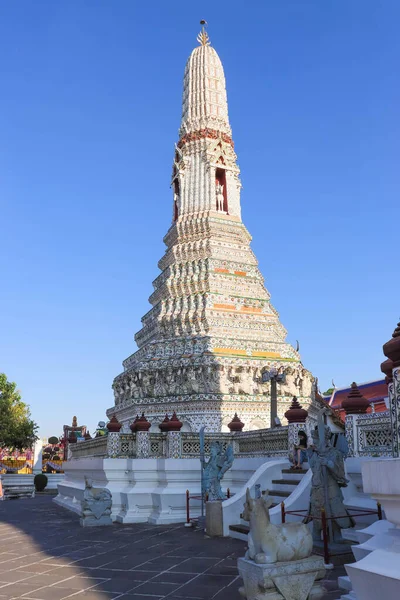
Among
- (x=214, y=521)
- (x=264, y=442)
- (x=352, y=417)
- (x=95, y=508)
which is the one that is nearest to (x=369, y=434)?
(x=352, y=417)

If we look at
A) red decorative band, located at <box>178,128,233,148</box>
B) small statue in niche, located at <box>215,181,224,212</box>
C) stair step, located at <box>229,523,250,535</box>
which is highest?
red decorative band, located at <box>178,128,233,148</box>

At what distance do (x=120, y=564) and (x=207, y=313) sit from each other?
58.6 feet

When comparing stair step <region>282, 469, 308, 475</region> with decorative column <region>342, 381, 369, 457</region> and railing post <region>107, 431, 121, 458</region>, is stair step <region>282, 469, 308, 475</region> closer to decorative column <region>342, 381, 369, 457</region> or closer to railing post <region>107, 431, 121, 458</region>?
decorative column <region>342, 381, 369, 457</region>

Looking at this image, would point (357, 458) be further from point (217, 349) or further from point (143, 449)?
point (217, 349)

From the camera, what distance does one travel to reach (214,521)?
1148cm

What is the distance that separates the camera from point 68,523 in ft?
50.9

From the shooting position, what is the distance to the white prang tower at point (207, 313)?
24.7 m

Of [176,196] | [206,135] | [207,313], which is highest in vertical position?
[206,135]

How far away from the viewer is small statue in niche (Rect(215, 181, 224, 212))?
31109 millimetres

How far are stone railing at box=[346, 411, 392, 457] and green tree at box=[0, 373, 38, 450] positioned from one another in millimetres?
30232

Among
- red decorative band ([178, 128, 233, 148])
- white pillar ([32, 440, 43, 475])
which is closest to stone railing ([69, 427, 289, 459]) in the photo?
red decorative band ([178, 128, 233, 148])

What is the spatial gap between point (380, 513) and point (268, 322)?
19155 millimetres

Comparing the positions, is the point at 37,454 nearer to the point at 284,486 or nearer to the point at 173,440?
the point at 173,440

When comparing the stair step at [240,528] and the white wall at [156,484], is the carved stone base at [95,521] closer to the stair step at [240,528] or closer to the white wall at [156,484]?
the white wall at [156,484]
